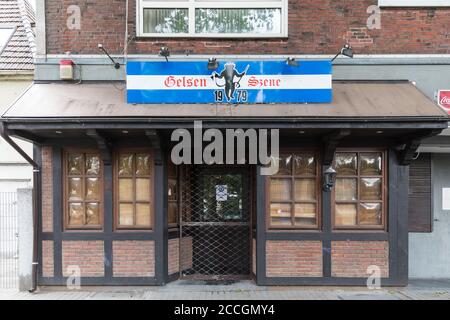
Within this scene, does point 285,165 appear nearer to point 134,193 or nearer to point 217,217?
point 217,217

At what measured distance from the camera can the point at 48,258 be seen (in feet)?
23.3

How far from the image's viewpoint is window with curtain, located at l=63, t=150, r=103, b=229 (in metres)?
7.18

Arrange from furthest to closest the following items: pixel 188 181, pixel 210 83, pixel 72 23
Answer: pixel 188 181 < pixel 72 23 < pixel 210 83

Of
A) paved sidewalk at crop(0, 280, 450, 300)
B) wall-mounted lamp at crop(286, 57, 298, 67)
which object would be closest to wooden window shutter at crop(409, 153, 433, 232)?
paved sidewalk at crop(0, 280, 450, 300)

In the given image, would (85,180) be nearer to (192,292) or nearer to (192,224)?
(192,224)

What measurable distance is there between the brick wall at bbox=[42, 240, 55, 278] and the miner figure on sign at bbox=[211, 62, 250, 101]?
4.30 m

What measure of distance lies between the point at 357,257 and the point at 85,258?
5.08 m

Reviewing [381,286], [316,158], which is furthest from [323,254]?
[316,158]

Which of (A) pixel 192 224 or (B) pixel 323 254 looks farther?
(A) pixel 192 224

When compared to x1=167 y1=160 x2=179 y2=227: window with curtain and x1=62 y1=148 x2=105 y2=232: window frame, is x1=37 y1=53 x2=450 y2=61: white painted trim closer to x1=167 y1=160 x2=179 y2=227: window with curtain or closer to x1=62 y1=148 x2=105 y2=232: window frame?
x1=62 y1=148 x2=105 y2=232: window frame

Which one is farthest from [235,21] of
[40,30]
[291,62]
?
[40,30]

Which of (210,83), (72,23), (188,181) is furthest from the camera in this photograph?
(188,181)

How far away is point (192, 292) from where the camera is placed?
6.86 meters

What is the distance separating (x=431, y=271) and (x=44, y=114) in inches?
319
